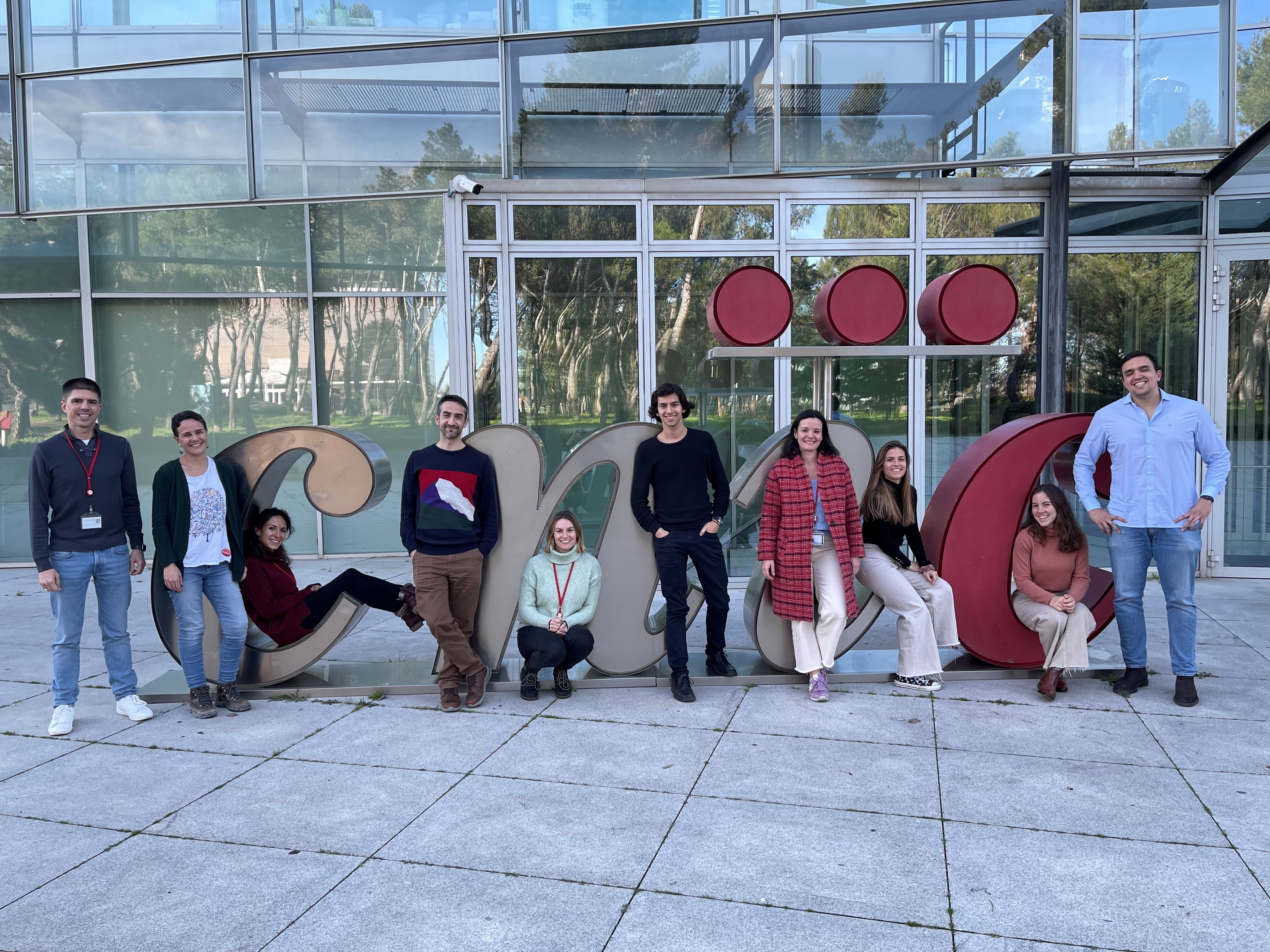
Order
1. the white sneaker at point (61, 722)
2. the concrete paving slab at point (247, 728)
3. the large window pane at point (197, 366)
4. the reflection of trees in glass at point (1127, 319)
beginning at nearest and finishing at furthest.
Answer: the concrete paving slab at point (247, 728)
the white sneaker at point (61, 722)
the reflection of trees in glass at point (1127, 319)
the large window pane at point (197, 366)

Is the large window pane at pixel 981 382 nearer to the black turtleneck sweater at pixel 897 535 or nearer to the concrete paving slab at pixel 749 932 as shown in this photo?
the black turtleneck sweater at pixel 897 535

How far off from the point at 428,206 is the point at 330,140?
184cm

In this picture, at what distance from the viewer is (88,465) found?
16.8ft

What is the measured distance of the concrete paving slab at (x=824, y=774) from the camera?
4.04 metres

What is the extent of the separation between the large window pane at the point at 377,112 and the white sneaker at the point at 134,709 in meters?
5.02

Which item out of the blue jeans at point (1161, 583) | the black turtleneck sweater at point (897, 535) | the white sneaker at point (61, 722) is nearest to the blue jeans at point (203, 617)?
the white sneaker at point (61, 722)

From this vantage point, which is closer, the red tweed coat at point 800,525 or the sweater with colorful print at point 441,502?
the sweater with colorful print at point 441,502

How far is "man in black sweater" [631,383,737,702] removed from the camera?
559cm

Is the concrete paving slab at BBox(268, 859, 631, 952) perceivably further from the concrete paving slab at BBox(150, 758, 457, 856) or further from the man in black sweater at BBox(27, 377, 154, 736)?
the man in black sweater at BBox(27, 377, 154, 736)

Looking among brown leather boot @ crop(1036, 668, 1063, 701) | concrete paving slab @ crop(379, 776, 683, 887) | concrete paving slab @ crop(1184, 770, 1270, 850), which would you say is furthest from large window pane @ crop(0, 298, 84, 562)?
concrete paving slab @ crop(1184, 770, 1270, 850)

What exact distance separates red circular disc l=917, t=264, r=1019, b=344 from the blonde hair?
2.55 m

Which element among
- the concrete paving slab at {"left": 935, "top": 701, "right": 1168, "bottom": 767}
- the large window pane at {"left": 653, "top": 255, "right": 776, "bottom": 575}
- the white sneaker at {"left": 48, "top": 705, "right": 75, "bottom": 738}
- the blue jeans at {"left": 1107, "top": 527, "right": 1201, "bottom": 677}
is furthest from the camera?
the large window pane at {"left": 653, "top": 255, "right": 776, "bottom": 575}

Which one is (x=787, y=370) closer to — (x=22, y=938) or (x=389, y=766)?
(x=389, y=766)

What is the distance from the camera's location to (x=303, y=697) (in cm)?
568
